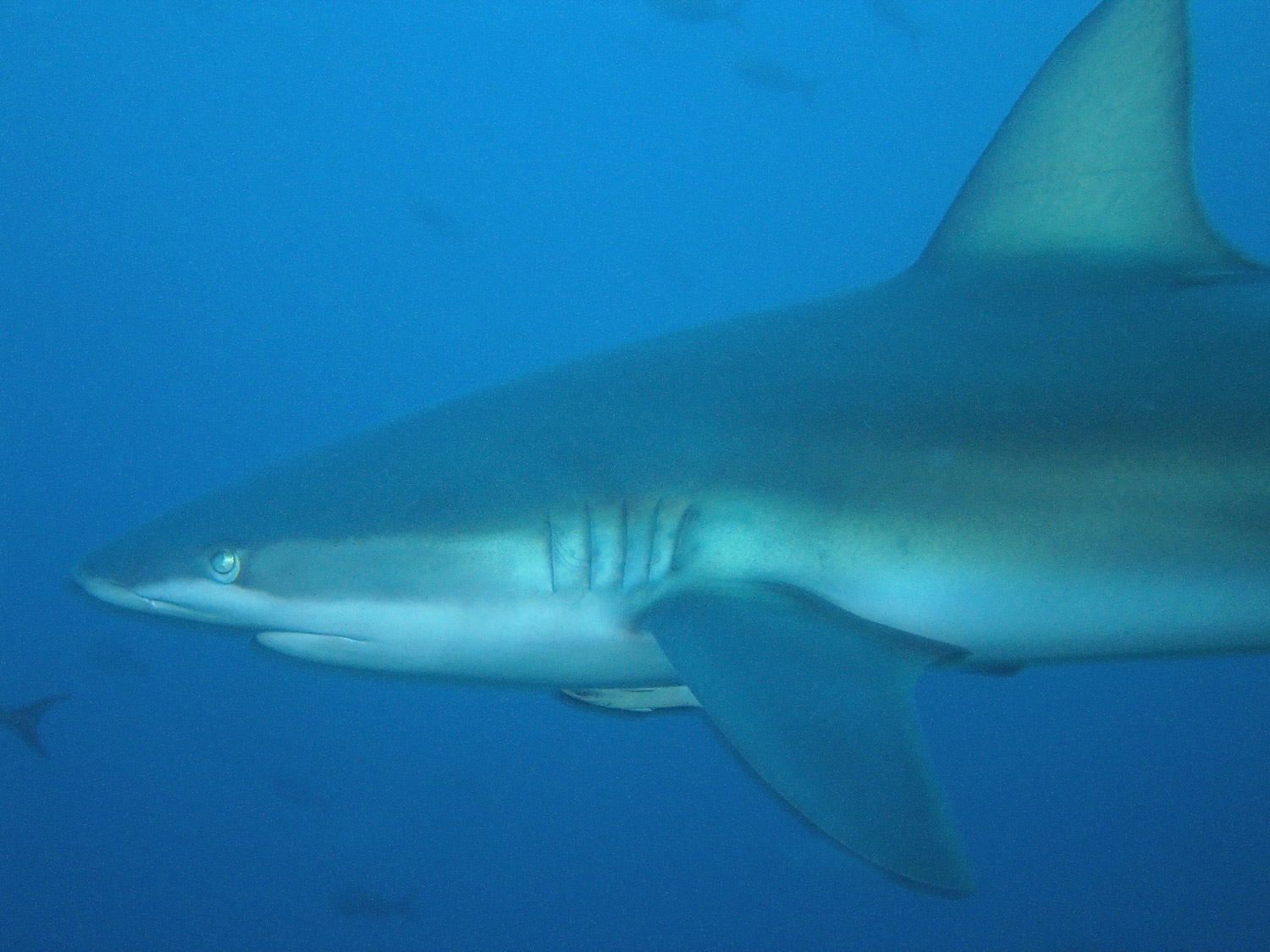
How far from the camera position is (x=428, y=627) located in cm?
191

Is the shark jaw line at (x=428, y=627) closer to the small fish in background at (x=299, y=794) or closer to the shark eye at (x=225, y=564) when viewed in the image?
the shark eye at (x=225, y=564)

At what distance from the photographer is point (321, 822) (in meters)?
15.4

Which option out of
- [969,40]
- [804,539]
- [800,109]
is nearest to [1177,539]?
[804,539]

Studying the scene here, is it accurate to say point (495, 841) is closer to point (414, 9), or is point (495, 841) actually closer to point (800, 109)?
point (800, 109)

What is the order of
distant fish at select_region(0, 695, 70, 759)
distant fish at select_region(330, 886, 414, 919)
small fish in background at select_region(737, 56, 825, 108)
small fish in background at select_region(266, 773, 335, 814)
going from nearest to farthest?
distant fish at select_region(0, 695, 70, 759), distant fish at select_region(330, 886, 414, 919), small fish in background at select_region(266, 773, 335, 814), small fish in background at select_region(737, 56, 825, 108)

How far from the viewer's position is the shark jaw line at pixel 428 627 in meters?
1.90

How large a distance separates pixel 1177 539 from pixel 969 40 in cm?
2779

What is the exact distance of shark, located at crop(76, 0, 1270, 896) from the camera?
1.82m

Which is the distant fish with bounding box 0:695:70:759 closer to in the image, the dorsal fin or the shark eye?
the shark eye

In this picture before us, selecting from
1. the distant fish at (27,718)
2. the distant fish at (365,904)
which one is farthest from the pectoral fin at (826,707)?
the distant fish at (365,904)

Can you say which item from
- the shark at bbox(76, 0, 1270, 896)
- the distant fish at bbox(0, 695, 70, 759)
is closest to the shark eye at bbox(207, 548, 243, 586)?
the shark at bbox(76, 0, 1270, 896)

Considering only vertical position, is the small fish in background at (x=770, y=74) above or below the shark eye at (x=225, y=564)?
above

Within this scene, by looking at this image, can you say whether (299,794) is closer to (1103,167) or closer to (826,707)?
(826,707)

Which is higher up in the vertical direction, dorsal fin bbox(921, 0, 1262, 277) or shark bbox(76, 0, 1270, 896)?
dorsal fin bbox(921, 0, 1262, 277)
